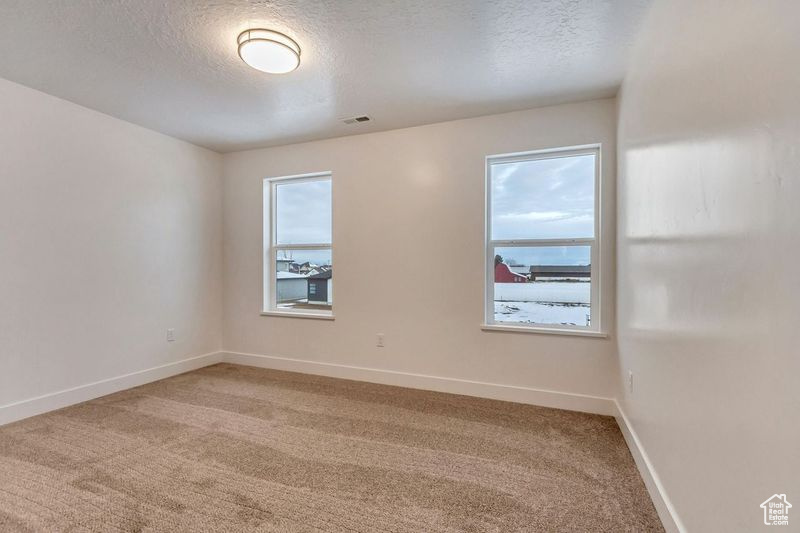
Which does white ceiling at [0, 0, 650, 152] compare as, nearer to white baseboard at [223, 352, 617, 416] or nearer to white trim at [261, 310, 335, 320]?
white trim at [261, 310, 335, 320]

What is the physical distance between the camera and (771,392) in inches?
35.7

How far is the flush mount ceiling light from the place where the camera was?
2.02m

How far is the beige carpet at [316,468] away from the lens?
1.66m

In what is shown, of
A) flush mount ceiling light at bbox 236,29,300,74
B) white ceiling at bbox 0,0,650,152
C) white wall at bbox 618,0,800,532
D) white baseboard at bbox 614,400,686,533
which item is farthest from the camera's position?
flush mount ceiling light at bbox 236,29,300,74

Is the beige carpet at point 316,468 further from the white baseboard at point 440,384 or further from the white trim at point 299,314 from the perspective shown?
the white trim at point 299,314

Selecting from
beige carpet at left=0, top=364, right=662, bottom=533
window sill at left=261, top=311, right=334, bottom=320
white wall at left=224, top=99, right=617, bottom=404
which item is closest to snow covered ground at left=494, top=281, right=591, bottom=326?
white wall at left=224, top=99, right=617, bottom=404

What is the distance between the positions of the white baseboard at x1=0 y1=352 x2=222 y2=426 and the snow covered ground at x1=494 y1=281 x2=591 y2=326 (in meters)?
3.37

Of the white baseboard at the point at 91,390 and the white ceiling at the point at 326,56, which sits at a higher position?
the white ceiling at the point at 326,56

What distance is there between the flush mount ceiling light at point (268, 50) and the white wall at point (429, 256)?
1479mm

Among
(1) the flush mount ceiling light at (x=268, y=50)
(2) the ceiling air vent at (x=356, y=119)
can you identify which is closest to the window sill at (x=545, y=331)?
(2) the ceiling air vent at (x=356, y=119)

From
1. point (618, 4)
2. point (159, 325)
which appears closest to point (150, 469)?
point (159, 325)

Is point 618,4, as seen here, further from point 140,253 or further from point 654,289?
point 140,253

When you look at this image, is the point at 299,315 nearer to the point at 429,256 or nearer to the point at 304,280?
the point at 304,280

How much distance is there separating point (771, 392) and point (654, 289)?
99 cm
